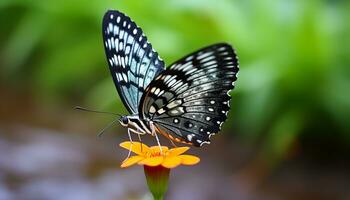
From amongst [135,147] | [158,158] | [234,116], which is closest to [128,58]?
[135,147]

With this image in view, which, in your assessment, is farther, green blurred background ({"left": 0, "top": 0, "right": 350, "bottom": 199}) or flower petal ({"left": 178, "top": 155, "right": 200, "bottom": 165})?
green blurred background ({"left": 0, "top": 0, "right": 350, "bottom": 199})

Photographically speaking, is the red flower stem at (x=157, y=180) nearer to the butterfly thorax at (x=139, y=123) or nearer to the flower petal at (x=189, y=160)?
the flower petal at (x=189, y=160)

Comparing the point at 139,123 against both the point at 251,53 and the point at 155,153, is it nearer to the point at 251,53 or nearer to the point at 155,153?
the point at 155,153

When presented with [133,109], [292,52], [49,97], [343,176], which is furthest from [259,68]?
[133,109]

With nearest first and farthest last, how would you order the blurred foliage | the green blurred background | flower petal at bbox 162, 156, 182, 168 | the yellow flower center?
flower petal at bbox 162, 156, 182, 168
the yellow flower center
the green blurred background
the blurred foliage

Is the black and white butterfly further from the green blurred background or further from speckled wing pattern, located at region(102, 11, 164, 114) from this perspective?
A: the green blurred background

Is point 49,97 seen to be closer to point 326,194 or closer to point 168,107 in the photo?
point 326,194

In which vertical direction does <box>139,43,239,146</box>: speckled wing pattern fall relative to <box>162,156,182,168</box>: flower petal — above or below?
above

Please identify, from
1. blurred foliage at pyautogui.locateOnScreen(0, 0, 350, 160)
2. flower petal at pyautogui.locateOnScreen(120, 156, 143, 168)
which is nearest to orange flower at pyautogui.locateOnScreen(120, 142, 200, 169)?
flower petal at pyautogui.locateOnScreen(120, 156, 143, 168)
